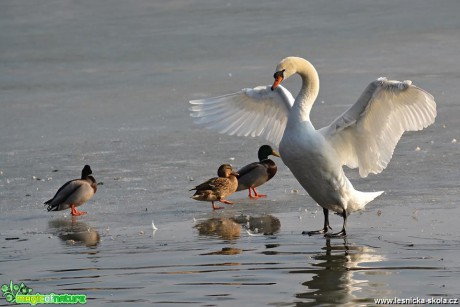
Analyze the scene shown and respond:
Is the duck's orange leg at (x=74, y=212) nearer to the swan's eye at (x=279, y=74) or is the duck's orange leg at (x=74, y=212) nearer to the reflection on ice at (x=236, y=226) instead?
the reflection on ice at (x=236, y=226)

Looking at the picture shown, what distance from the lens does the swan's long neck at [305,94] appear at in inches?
302

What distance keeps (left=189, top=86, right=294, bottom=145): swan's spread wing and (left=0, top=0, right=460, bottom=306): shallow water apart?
665mm

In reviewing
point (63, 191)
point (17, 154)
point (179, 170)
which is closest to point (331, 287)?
point (63, 191)

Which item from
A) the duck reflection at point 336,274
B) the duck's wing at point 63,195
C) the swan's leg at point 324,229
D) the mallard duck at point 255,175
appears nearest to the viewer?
the duck reflection at point 336,274

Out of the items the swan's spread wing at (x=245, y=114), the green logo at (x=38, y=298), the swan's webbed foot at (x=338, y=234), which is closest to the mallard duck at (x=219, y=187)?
the swan's spread wing at (x=245, y=114)

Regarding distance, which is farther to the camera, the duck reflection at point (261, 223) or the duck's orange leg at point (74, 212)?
the duck's orange leg at point (74, 212)

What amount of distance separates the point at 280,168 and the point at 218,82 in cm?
329

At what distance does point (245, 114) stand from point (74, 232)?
192 centimetres

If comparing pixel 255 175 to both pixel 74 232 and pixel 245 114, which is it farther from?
pixel 74 232

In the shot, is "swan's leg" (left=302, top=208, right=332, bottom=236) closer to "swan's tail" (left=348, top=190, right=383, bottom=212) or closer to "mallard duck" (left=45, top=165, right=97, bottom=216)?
"swan's tail" (left=348, top=190, right=383, bottom=212)

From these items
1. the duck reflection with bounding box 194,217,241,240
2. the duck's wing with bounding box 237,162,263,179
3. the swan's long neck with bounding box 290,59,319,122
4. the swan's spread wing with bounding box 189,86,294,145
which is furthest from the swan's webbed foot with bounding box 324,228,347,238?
the duck's wing with bounding box 237,162,263,179

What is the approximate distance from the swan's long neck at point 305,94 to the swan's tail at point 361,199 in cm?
73

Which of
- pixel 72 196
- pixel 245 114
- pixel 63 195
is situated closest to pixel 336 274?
pixel 245 114

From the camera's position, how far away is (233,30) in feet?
54.9
